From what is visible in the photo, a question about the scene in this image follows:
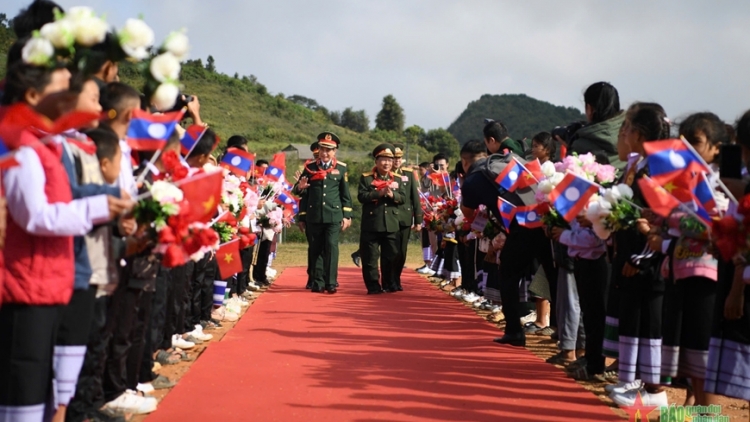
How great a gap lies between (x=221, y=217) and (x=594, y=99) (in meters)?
3.28

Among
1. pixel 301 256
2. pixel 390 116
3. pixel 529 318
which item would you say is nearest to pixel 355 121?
pixel 390 116

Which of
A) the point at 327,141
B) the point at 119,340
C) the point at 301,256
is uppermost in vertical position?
the point at 327,141

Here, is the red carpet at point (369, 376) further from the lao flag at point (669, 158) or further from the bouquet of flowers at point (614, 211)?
the lao flag at point (669, 158)

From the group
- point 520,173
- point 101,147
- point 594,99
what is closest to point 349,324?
point 520,173

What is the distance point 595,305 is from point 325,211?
768 cm

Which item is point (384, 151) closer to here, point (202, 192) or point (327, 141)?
point (327, 141)

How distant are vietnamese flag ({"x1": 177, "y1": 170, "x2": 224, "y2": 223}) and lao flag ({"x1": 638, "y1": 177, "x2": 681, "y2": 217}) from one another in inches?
91.7

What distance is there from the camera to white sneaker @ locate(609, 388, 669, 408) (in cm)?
573

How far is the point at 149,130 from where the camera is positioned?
203 inches

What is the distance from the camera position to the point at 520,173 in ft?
25.6

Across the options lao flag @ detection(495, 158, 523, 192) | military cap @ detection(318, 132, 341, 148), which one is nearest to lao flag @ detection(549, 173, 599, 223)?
lao flag @ detection(495, 158, 523, 192)

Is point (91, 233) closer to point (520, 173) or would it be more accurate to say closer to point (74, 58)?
point (74, 58)

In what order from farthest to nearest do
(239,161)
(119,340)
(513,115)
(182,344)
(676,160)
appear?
(513,115) < (239,161) < (182,344) < (119,340) < (676,160)

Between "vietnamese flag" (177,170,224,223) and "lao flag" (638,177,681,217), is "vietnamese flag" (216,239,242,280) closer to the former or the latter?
"vietnamese flag" (177,170,224,223)
